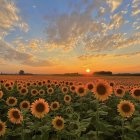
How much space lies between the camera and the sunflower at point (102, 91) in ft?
34.1

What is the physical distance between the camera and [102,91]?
34.3 feet

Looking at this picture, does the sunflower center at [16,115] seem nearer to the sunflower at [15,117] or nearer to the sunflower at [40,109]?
the sunflower at [15,117]

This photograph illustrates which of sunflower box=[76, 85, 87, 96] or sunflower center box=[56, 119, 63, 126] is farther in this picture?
sunflower box=[76, 85, 87, 96]

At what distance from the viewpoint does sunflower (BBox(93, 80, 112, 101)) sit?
10398 millimetres

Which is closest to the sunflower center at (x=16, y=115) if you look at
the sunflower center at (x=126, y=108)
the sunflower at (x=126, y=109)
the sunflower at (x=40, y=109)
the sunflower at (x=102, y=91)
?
the sunflower at (x=40, y=109)

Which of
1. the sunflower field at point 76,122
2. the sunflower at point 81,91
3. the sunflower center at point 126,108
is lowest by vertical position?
the sunflower field at point 76,122

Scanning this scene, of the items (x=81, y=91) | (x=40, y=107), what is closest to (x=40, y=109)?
(x=40, y=107)

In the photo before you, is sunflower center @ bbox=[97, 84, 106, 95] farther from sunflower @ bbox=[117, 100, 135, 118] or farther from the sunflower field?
sunflower @ bbox=[117, 100, 135, 118]

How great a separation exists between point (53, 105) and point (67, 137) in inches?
100

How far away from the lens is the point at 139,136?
9.55 metres

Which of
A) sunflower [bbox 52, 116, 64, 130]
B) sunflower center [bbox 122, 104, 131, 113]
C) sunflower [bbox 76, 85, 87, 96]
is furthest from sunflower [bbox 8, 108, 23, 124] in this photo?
sunflower [bbox 76, 85, 87, 96]

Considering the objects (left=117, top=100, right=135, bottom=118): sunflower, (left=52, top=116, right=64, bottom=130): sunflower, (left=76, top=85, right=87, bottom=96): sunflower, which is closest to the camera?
(left=52, top=116, right=64, bottom=130): sunflower

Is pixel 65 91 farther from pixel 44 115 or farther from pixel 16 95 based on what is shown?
pixel 44 115

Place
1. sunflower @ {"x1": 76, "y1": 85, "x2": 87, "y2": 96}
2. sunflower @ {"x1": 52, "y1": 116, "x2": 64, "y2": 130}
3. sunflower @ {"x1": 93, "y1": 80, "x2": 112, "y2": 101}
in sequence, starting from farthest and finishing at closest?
1. sunflower @ {"x1": 76, "y1": 85, "x2": 87, "y2": 96}
2. sunflower @ {"x1": 93, "y1": 80, "x2": 112, "y2": 101}
3. sunflower @ {"x1": 52, "y1": 116, "x2": 64, "y2": 130}
